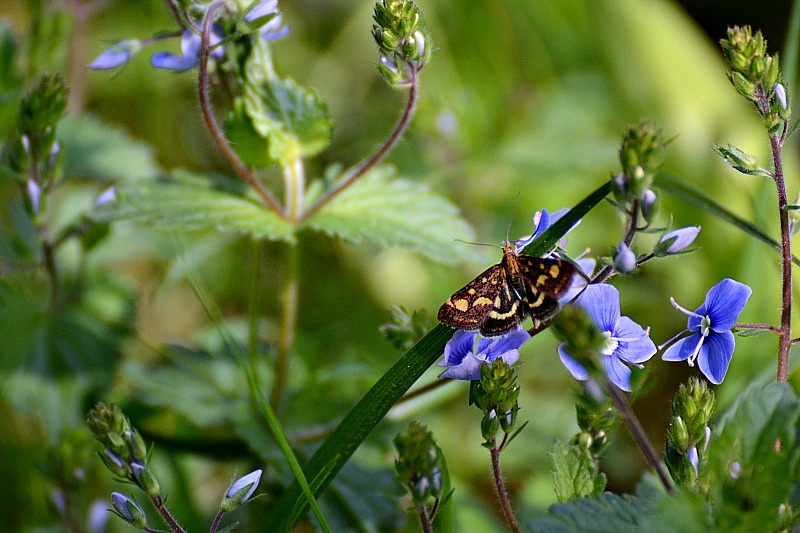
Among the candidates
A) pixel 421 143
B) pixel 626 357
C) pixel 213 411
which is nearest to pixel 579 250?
pixel 421 143

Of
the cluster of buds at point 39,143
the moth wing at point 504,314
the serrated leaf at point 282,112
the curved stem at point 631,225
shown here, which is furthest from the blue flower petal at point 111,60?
the curved stem at point 631,225

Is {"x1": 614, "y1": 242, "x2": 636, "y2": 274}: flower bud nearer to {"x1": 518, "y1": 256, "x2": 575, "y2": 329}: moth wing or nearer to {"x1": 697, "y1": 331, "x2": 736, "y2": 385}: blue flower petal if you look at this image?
{"x1": 518, "y1": 256, "x2": 575, "y2": 329}: moth wing

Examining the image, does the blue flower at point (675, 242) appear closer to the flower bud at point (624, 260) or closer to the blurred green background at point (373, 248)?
the flower bud at point (624, 260)

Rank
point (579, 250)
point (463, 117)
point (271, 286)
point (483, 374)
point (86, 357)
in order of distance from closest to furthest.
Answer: point (483, 374)
point (86, 357)
point (579, 250)
point (271, 286)
point (463, 117)

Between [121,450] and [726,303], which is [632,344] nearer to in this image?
[726,303]

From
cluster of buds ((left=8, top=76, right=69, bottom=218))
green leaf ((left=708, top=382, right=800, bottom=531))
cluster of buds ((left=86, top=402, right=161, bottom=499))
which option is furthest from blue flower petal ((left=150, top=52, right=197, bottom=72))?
green leaf ((left=708, top=382, right=800, bottom=531))

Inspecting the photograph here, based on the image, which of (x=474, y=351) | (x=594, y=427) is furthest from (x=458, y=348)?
(x=594, y=427)

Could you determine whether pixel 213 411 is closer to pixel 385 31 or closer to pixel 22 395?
pixel 22 395
